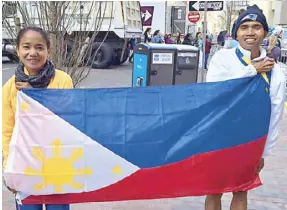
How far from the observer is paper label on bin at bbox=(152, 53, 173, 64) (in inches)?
269

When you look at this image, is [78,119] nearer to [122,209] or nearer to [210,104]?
[210,104]

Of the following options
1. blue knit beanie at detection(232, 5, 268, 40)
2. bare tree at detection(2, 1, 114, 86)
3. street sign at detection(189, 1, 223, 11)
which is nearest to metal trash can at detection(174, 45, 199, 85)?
street sign at detection(189, 1, 223, 11)

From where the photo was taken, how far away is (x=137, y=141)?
2.39 meters

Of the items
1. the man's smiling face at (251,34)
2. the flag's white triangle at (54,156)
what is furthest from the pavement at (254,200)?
the man's smiling face at (251,34)

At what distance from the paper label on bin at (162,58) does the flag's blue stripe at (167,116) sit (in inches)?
173

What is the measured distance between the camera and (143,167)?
2420 millimetres

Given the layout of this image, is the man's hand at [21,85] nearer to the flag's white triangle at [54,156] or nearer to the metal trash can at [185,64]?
the flag's white triangle at [54,156]

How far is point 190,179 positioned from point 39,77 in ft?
3.83

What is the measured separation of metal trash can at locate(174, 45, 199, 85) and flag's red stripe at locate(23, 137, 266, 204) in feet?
15.3

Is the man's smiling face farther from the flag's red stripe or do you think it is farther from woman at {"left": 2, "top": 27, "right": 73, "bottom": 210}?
woman at {"left": 2, "top": 27, "right": 73, "bottom": 210}

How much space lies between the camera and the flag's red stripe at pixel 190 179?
7.96 ft

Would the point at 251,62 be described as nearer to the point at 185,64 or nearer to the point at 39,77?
the point at 39,77

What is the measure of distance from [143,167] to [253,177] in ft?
2.59

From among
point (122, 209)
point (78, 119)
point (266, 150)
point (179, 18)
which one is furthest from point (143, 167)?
point (179, 18)
